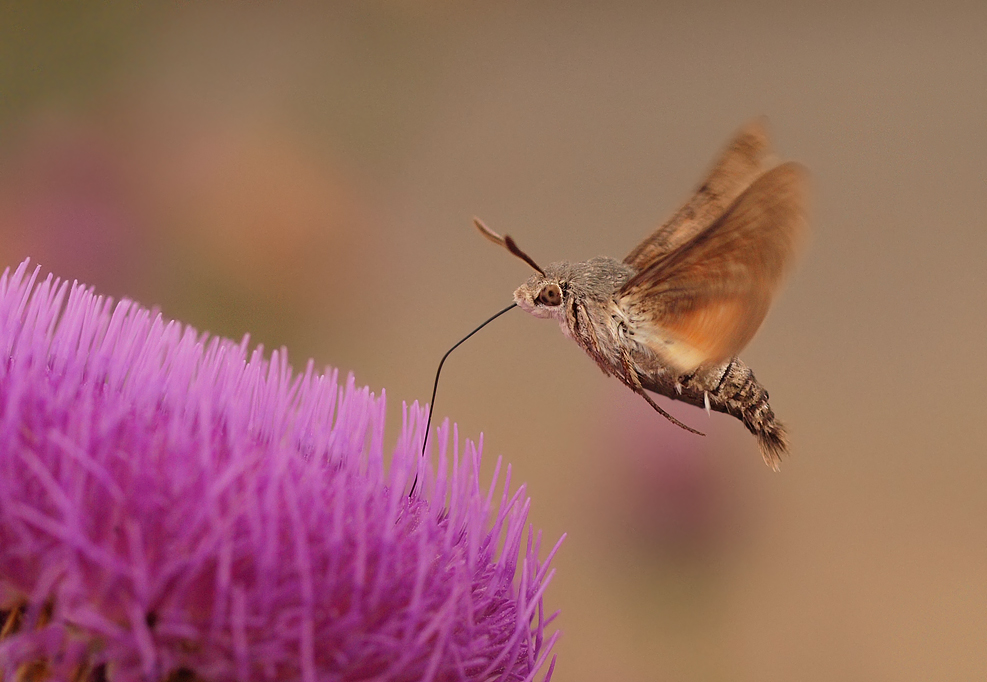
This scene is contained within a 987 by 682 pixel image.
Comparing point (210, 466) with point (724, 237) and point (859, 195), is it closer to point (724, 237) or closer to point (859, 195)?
point (724, 237)

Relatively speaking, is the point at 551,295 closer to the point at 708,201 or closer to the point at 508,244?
the point at 508,244

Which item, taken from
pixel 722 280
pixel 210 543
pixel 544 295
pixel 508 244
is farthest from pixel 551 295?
pixel 210 543

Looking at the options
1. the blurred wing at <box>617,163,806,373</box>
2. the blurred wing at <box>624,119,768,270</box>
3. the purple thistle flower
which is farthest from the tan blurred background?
the purple thistle flower

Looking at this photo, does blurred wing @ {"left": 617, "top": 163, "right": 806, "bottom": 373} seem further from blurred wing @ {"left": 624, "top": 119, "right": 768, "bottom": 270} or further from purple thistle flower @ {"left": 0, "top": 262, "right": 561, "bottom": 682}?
purple thistle flower @ {"left": 0, "top": 262, "right": 561, "bottom": 682}

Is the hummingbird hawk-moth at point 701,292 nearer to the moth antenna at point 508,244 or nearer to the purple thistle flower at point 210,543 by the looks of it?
the moth antenna at point 508,244

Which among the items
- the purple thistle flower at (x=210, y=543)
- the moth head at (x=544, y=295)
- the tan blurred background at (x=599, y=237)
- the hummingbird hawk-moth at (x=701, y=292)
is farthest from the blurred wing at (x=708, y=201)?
the purple thistle flower at (x=210, y=543)
